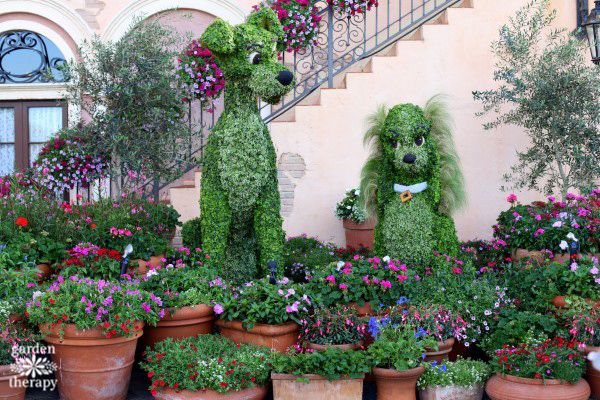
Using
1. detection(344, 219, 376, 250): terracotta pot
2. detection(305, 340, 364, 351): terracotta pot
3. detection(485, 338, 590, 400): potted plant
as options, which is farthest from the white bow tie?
detection(344, 219, 376, 250): terracotta pot

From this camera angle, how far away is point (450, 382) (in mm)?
4137

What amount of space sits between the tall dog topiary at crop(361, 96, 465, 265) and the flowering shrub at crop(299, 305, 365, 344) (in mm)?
898

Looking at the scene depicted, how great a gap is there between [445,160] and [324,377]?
224 cm

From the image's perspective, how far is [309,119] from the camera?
7.68m

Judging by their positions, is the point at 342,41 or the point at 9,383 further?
the point at 342,41

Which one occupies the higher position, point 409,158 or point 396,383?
Result: point 409,158

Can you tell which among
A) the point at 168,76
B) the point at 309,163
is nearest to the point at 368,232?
the point at 309,163

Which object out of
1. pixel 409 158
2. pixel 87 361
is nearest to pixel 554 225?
pixel 409 158

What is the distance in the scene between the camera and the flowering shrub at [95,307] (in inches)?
158

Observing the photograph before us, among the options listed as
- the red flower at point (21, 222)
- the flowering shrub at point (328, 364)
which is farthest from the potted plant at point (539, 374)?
the red flower at point (21, 222)

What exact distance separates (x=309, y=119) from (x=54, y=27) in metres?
4.12

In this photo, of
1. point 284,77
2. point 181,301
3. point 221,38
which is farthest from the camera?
point 284,77

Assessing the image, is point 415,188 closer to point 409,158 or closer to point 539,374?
point 409,158

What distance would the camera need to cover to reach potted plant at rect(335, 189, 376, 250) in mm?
7402
